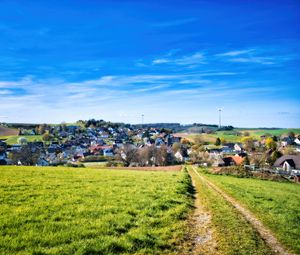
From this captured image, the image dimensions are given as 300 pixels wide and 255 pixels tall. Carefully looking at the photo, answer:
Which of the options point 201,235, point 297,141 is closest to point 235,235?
point 201,235

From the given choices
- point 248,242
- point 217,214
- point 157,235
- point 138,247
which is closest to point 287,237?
point 248,242

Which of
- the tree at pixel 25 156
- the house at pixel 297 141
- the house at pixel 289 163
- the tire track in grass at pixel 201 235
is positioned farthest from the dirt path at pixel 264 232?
the house at pixel 297 141

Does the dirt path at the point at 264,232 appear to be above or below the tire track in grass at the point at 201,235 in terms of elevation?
below

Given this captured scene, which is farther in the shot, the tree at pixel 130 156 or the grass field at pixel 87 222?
the tree at pixel 130 156

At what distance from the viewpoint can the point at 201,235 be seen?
1088 centimetres

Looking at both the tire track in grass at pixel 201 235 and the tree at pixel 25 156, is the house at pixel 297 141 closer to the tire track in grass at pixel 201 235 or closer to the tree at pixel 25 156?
the tree at pixel 25 156

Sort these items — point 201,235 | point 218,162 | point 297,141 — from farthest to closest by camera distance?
1. point 297,141
2. point 218,162
3. point 201,235

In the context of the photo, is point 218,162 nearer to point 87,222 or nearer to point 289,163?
point 289,163

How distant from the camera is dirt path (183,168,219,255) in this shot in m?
9.36

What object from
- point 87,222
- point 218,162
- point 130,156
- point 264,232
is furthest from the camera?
point 130,156

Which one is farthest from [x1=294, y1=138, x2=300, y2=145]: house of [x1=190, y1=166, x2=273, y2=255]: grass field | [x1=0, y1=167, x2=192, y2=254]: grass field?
[x1=0, y1=167, x2=192, y2=254]: grass field

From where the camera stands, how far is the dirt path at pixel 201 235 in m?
Result: 9.36

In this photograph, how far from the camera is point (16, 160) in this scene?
81.9 metres

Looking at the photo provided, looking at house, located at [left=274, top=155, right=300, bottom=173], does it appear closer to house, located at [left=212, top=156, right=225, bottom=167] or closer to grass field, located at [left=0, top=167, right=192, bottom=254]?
house, located at [left=212, top=156, right=225, bottom=167]
